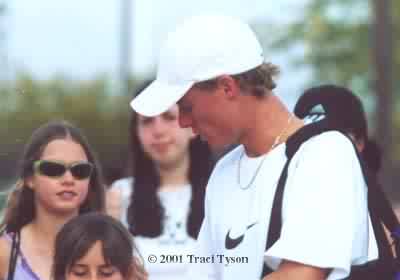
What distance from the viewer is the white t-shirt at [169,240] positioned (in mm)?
5871

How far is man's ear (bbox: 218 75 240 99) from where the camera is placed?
3.79m

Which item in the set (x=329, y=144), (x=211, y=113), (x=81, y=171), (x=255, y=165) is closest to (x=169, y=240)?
(x=81, y=171)

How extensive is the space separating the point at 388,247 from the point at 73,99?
2308 cm

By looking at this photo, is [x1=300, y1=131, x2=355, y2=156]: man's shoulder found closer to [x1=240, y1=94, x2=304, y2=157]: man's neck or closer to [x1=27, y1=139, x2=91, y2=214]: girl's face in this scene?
[x1=240, y1=94, x2=304, y2=157]: man's neck

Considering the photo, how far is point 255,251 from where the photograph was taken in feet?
12.3

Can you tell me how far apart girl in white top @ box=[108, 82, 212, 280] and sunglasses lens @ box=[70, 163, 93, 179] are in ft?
2.69

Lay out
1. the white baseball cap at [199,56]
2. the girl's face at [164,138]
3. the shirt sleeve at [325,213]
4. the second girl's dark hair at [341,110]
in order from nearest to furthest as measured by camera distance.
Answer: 1. the shirt sleeve at [325,213]
2. the white baseball cap at [199,56]
3. the second girl's dark hair at [341,110]
4. the girl's face at [164,138]

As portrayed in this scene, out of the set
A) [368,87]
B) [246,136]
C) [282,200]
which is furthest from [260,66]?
[368,87]

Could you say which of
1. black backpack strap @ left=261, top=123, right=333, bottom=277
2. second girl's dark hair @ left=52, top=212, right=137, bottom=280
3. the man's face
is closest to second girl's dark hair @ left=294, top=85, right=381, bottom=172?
black backpack strap @ left=261, top=123, right=333, bottom=277

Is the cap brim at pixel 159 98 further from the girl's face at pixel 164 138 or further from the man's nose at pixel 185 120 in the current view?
the girl's face at pixel 164 138

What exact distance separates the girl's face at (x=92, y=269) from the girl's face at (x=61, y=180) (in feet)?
2.17

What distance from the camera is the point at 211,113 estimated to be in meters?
3.80

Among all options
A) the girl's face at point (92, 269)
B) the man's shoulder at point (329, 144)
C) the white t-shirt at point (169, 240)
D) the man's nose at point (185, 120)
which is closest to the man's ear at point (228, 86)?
the man's nose at point (185, 120)

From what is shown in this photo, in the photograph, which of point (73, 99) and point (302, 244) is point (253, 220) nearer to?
point (302, 244)
